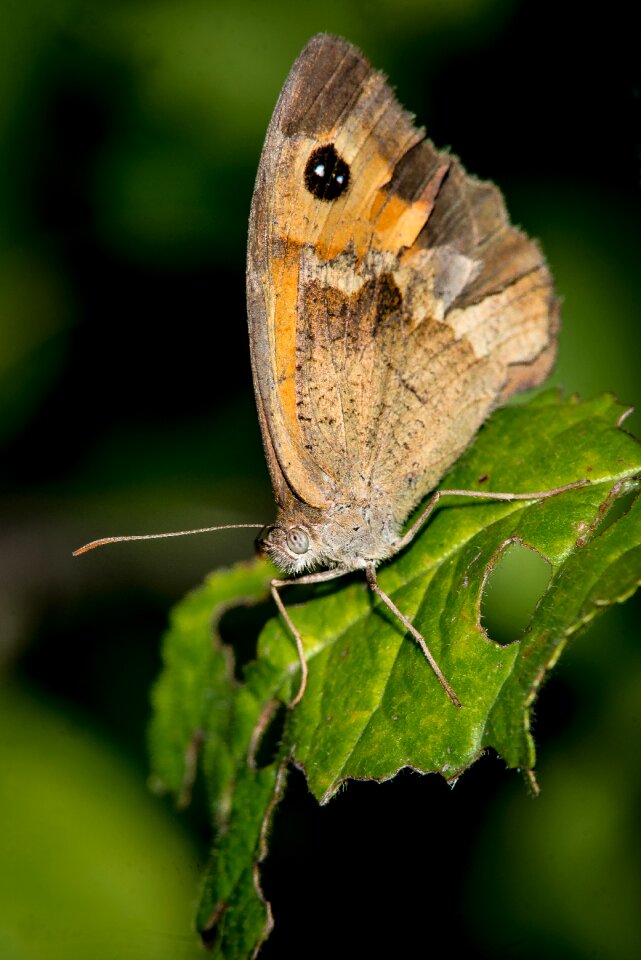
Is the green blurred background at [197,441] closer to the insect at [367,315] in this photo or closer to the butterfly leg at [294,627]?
the butterfly leg at [294,627]

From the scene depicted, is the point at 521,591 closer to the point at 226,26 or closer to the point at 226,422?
the point at 226,422

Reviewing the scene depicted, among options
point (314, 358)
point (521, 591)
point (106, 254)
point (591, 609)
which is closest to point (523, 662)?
point (591, 609)

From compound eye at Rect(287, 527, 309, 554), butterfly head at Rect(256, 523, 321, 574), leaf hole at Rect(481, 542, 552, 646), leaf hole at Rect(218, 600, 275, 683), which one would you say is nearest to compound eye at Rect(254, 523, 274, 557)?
butterfly head at Rect(256, 523, 321, 574)

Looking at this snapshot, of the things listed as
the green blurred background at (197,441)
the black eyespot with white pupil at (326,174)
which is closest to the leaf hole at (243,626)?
the green blurred background at (197,441)

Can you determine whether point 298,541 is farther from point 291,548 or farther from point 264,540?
point 264,540

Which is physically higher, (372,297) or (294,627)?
(372,297)

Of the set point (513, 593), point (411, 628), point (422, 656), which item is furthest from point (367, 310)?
point (513, 593)

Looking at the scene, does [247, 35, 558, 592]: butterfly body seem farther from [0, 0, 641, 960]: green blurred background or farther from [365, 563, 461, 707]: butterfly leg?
[0, 0, 641, 960]: green blurred background
